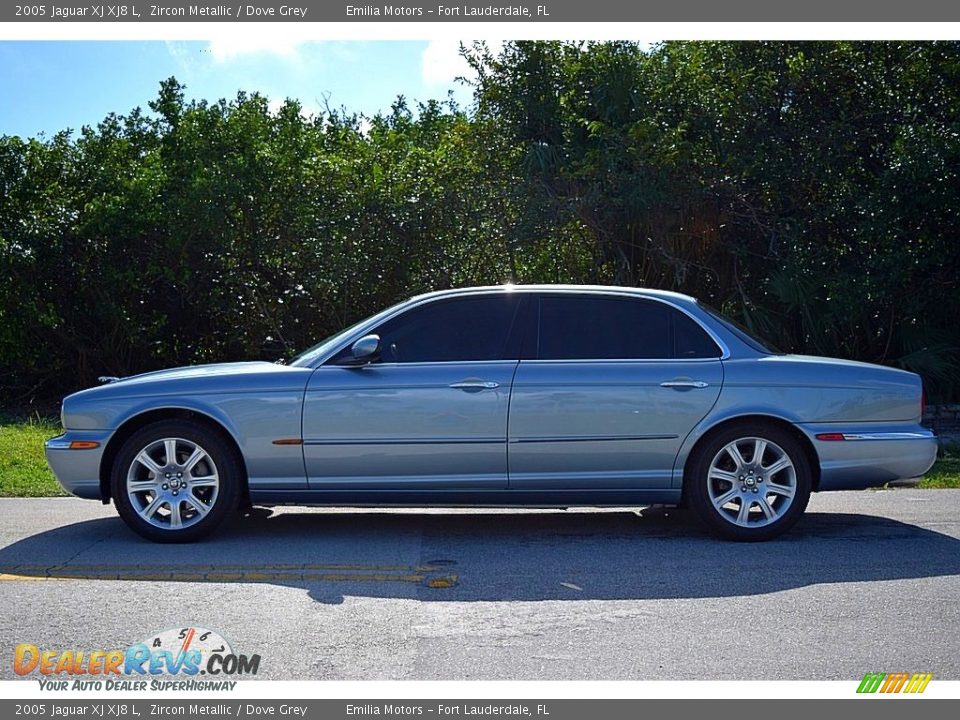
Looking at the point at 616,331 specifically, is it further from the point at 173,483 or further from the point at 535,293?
the point at 173,483

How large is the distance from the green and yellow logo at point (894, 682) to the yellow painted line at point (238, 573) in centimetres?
237

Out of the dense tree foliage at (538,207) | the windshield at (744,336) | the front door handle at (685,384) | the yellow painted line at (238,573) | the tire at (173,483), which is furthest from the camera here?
the dense tree foliage at (538,207)

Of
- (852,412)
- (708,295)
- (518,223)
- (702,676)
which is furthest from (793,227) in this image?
(702,676)

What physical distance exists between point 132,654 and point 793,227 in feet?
36.0

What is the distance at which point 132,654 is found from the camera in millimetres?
5078

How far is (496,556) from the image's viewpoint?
7.09 meters

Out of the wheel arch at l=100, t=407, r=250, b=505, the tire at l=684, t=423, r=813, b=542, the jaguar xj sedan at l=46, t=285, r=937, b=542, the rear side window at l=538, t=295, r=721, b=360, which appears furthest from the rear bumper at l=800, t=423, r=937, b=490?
the wheel arch at l=100, t=407, r=250, b=505

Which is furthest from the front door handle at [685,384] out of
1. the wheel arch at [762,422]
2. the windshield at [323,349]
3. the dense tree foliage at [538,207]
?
the dense tree foliage at [538,207]

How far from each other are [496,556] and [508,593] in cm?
92

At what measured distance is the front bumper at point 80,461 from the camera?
746 centimetres

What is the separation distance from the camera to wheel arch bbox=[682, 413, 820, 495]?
7.49m

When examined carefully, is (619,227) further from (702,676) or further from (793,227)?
(702,676)

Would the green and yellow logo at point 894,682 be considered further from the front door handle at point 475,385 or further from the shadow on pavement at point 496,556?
the front door handle at point 475,385

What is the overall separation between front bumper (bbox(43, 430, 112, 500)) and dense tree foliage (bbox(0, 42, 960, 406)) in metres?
5.63
